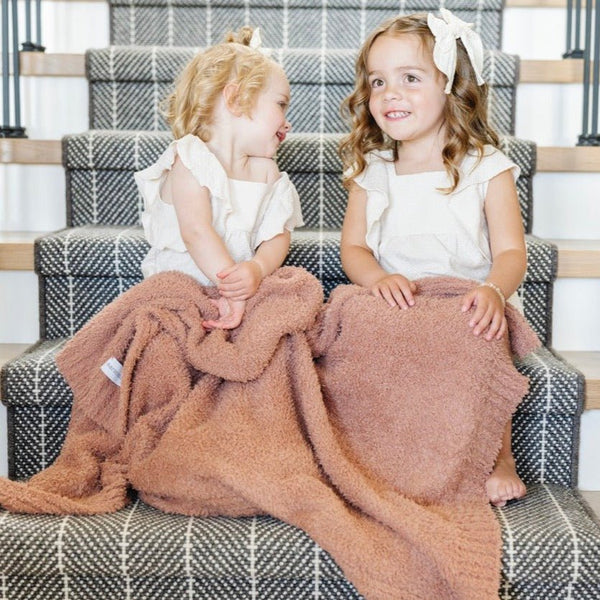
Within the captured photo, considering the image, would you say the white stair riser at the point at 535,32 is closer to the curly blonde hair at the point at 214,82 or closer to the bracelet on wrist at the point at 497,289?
the curly blonde hair at the point at 214,82

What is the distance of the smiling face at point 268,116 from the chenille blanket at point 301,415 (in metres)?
0.28

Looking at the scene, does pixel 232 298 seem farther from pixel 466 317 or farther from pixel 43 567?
pixel 43 567

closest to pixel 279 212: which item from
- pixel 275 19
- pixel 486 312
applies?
pixel 486 312

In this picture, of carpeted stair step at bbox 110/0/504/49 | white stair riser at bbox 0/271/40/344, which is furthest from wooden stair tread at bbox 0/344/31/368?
carpeted stair step at bbox 110/0/504/49

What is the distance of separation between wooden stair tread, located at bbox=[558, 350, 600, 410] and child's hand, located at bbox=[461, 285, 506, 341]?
20 centimetres

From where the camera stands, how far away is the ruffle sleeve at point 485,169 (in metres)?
1.70

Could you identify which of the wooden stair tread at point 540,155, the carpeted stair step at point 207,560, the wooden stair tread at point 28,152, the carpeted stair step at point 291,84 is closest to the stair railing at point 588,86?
the wooden stair tread at point 540,155

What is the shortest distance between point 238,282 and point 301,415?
0.82 feet

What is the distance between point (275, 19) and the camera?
2.47 metres

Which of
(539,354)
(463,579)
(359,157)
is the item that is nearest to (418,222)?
(359,157)

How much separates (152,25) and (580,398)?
1.57 metres

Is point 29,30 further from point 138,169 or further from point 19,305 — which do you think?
point 19,305

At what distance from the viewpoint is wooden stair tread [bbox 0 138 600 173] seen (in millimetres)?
1934

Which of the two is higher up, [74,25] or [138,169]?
[74,25]
